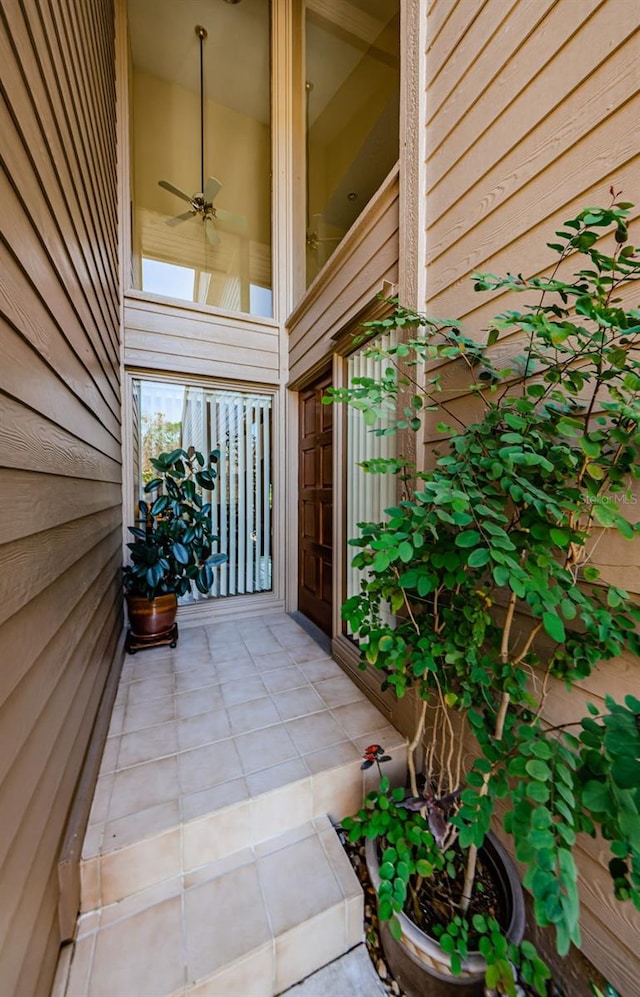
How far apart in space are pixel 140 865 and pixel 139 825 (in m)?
0.10

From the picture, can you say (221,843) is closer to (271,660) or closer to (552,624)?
(271,660)

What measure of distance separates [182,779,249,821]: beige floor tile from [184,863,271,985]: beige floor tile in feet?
0.62

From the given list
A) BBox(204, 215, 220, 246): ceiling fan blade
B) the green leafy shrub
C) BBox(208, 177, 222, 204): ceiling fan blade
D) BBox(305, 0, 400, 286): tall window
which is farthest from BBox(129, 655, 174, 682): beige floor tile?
BBox(208, 177, 222, 204): ceiling fan blade

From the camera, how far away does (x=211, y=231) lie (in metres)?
3.36

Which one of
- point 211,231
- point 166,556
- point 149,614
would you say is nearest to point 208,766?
point 149,614

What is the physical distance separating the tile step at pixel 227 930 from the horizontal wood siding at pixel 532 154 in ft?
2.46

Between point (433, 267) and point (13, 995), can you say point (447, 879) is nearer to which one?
point (13, 995)

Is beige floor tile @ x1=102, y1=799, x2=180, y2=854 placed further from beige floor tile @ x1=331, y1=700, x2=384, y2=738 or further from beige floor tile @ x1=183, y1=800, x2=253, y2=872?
beige floor tile @ x1=331, y1=700, x2=384, y2=738

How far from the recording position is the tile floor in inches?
40.1

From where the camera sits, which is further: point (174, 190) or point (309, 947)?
point (174, 190)

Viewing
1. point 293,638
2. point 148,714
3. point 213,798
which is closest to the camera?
point 213,798

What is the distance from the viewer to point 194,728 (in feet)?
5.61

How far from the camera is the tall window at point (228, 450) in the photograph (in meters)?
2.83

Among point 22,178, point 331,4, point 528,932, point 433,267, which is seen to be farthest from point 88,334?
point 331,4
